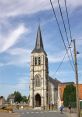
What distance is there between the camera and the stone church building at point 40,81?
116250 millimetres

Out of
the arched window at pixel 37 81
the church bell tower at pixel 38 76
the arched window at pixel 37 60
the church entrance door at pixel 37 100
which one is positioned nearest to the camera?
the church bell tower at pixel 38 76

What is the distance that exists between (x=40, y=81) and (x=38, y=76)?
2.20 meters

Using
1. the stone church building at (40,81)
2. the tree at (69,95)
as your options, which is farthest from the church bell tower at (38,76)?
the tree at (69,95)

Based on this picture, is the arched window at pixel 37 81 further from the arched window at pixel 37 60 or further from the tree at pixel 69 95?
the tree at pixel 69 95

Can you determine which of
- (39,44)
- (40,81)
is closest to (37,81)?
(40,81)

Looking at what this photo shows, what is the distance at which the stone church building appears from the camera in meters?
116

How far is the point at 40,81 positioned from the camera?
119 meters

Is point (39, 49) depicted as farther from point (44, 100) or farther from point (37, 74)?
point (44, 100)

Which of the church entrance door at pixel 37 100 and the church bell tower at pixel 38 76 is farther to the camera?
the church entrance door at pixel 37 100

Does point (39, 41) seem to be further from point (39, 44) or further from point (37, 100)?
point (37, 100)

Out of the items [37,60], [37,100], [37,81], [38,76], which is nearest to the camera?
[37,100]

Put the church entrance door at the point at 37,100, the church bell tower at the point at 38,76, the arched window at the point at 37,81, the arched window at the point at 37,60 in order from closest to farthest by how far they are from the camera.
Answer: the church bell tower at the point at 38,76, the church entrance door at the point at 37,100, the arched window at the point at 37,81, the arched window at the point at 37,60

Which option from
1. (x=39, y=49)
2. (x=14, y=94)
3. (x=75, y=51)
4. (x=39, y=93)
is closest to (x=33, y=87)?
(x=39, y=93)

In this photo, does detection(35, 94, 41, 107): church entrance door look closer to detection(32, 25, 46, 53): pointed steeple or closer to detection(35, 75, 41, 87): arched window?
detection(35, 75, 41, 87): arched window
